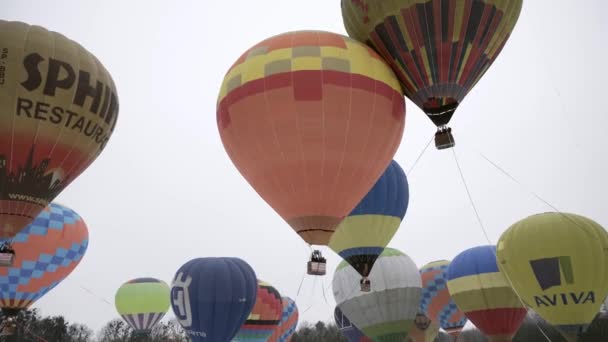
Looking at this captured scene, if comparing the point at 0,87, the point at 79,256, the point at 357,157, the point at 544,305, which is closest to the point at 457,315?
the point at 544,305

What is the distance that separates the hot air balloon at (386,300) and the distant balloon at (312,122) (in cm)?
655

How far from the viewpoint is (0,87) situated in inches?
360

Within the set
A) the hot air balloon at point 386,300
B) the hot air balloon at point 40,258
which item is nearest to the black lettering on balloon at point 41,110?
the hot air balloon at point 40,258

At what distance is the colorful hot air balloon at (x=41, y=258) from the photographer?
14.0 meters

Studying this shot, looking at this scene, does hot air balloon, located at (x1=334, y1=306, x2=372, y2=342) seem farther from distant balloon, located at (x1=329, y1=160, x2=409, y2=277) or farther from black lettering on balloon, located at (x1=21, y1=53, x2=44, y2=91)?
black lettering on balloon, located at (x1=21, y1=53, x2=44, y2=91)

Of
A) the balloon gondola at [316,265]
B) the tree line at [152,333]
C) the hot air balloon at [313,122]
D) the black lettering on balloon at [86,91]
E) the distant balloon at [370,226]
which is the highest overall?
the black lettering on balloon at [86,91]

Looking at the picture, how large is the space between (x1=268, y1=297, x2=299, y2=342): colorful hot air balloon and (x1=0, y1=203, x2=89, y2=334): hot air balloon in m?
10.5

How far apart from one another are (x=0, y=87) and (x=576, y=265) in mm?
12981

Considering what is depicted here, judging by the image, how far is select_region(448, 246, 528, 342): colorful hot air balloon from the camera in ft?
50.8

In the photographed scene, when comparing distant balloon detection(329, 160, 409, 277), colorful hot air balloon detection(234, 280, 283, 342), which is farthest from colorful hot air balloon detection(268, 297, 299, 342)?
distant balloon detection(329, 160, 409, 277)

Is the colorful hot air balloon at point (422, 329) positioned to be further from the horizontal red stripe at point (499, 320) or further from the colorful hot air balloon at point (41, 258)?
the colorful hot air balloon at point (41, 258)

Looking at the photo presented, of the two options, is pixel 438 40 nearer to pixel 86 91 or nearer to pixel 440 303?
pixel 86 91

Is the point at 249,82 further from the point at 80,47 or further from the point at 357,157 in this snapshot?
the point at 80,47

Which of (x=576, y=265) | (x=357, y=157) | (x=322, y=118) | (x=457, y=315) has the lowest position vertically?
(x=457, y=315)
